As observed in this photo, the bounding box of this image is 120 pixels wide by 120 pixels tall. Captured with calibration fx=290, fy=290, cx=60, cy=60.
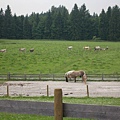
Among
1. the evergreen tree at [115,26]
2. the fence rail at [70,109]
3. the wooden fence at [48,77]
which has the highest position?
the evergreen tree at [115,26]

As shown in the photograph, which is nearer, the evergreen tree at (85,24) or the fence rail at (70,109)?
the fence rail at (70,109)

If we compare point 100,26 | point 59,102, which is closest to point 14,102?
point 59,102

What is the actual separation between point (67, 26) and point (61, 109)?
121 m

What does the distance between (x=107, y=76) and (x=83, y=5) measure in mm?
102077

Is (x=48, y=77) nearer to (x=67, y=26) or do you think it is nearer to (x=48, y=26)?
(x=67, y=26)

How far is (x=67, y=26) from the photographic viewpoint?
411ft

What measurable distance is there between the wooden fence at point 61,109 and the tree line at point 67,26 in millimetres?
109708

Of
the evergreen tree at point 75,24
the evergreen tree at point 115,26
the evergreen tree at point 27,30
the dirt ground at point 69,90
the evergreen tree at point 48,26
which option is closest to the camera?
the dirt ground at point 69,90

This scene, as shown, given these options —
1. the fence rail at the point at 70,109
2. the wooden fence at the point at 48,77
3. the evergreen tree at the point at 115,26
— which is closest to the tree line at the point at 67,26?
the evergreen tree at the point at 115,26

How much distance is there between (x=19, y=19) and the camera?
130750mm

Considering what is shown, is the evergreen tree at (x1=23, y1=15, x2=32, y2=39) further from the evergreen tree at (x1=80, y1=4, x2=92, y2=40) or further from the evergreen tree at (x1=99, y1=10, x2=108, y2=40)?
the evergreen tree at (x1=99, y1=10, x2=108, y2=40)

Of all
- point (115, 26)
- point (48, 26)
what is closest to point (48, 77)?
point (115, 26)

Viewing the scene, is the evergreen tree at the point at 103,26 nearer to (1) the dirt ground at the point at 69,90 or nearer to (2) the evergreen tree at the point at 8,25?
(2) the evergreen tree at the point at 8,25

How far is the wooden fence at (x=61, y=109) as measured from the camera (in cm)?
515
